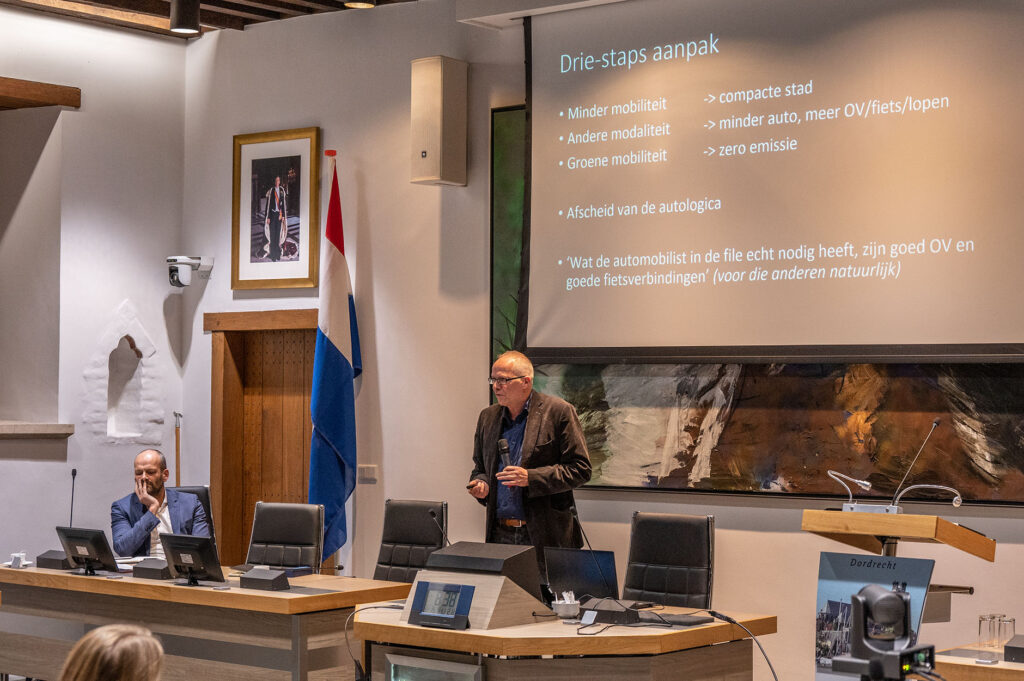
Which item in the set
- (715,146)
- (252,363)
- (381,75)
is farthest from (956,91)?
(252,363)

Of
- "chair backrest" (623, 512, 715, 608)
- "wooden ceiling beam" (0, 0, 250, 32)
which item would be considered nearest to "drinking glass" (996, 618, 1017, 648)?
"chair backrest" (623, 512, 715, 608)

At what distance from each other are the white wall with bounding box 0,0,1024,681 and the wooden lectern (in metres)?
1.61

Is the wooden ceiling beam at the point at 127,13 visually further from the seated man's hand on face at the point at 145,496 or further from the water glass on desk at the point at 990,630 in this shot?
the water glass on desk at the point at 990,630

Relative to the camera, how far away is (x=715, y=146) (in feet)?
20.1

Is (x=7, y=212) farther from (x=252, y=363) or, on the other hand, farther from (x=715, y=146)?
(x=715, y=146)

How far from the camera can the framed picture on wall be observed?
7785mm

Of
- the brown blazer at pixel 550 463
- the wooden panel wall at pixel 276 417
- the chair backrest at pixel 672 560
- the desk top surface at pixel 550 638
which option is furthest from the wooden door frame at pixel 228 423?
the desk top surface at pixel 550 638

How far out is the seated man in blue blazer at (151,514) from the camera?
20.1 ft

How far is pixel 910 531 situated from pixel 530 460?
2120mm

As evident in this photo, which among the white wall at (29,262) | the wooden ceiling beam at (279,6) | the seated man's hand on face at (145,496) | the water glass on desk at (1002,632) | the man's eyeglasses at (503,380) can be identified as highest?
the wooden ceiling beam at (279,6)

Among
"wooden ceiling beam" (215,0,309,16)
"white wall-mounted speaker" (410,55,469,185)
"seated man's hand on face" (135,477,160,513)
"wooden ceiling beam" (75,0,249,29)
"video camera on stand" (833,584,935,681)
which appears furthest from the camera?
"wooden ceiling beam" (75,0,249,29)

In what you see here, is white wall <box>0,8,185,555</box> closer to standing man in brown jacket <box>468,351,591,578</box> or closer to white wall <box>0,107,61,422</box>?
white wall <box>0,107,61,422</box>

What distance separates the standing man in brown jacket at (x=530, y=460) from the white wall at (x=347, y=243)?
2.38 ft

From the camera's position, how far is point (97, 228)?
8.09 m
